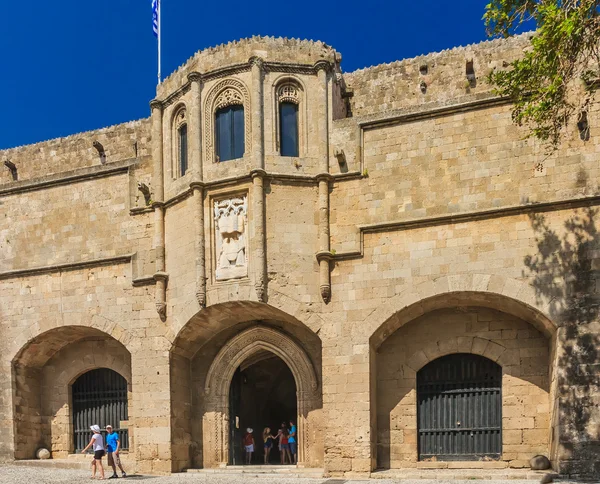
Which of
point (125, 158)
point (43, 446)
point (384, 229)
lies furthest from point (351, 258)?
point (43, 446)

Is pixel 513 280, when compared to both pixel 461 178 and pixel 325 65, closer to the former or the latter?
pixel 461 178

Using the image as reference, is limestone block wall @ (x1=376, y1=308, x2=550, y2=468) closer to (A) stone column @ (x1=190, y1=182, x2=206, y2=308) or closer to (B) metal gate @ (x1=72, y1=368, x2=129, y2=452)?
(A) stone column @ (x1=190, y1=182, x2=206, y2=308)

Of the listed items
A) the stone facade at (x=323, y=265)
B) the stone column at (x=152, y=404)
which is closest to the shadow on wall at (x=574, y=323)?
the stone facade at (x=323, y=265)

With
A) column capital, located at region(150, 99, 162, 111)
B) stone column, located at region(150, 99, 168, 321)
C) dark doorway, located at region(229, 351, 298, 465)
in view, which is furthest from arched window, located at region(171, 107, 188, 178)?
dark doorway, located at region(229, 351, 298, 465)

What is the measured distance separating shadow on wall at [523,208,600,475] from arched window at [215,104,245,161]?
634 centimetres

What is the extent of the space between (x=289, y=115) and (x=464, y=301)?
17.9ft

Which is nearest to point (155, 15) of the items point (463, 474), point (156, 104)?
point (156, 104)

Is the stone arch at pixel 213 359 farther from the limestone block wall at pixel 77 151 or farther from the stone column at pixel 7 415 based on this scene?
the limestone block wall at pixel 77 151

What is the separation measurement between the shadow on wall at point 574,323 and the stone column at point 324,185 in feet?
13.0

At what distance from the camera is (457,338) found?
642 inches

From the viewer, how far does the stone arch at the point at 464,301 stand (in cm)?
1488

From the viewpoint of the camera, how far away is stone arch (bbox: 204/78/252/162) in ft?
56.3

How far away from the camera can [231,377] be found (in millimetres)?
18094

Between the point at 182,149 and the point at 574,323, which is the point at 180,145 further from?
the point at 574,323
